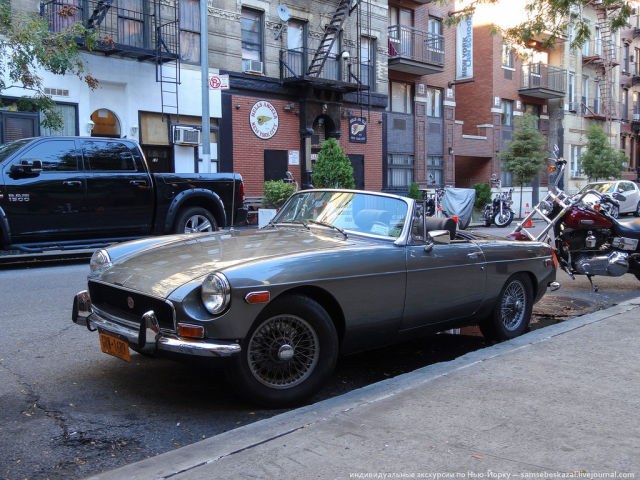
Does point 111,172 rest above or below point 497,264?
above

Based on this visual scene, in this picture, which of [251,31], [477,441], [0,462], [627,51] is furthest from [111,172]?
[627,51]

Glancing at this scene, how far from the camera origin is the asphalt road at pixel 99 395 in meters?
3.37

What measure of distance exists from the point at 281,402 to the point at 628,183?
26.9 m

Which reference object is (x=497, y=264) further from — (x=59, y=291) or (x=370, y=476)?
(x=59, y=291)

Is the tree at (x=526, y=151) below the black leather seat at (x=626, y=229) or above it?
above

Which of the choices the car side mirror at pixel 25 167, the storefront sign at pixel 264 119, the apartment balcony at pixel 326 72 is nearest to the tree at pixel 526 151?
the apartment balcony at pixel 326 72

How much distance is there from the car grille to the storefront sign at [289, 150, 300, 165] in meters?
18.7

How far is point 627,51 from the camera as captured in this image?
45.8 m

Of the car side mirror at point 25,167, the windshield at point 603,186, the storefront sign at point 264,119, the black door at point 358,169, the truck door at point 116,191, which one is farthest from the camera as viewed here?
the windshield at point 603,186

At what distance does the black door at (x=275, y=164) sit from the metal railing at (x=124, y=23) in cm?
504

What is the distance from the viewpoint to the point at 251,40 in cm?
2139

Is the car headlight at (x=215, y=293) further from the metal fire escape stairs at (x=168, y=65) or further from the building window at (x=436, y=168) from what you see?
the building window at (x=436, y=168)

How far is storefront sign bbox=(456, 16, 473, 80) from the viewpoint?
29.9 meters

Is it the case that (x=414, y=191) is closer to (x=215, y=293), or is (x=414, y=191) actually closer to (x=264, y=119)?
(x=264, y=119)
